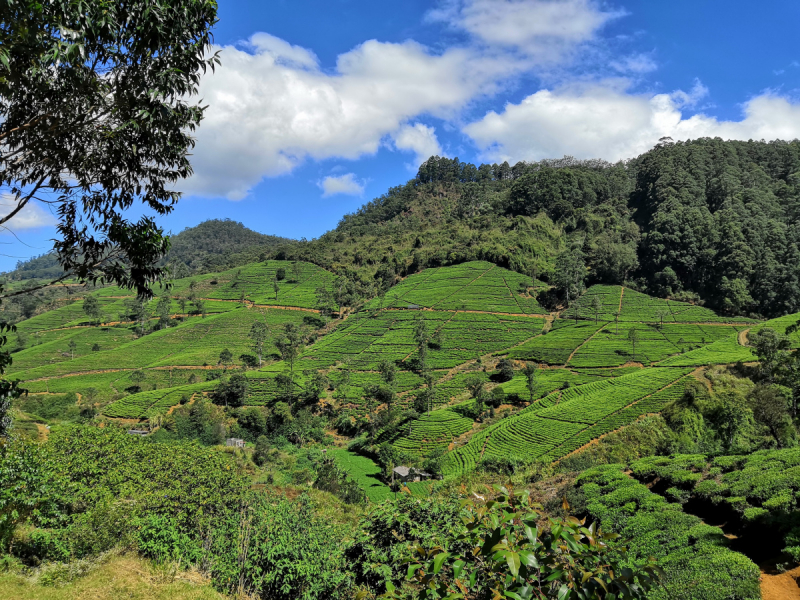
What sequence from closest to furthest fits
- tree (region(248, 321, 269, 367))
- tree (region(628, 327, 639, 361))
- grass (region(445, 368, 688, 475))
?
grass (region(445, 368, 688, 475)) < tree (region(628, 327, 639, 361)) < tree (region(248, 321, 269, 367))

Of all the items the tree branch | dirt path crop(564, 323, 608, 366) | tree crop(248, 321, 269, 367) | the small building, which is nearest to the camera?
the tree branch

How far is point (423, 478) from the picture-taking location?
33969 mm

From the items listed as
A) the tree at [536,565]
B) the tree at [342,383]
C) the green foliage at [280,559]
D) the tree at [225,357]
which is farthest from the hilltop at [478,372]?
the tree at [536,565]

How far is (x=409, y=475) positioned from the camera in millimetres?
33781

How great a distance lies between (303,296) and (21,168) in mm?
83172

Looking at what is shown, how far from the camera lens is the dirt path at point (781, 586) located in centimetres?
870

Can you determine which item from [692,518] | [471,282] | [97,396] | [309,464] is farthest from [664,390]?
[97,396]

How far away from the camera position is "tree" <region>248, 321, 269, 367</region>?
63.9 metres

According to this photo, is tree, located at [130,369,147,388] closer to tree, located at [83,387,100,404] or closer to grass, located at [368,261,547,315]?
tree, located at [83,387,100,404]

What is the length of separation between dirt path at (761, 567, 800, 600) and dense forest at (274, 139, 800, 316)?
70.9m

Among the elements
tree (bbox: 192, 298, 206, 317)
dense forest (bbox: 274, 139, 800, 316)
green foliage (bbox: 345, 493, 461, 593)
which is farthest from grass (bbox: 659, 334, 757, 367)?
tree (bbox: 192, 298, 206, 317)

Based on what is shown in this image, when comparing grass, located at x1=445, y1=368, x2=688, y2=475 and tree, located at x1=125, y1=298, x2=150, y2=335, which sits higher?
tree, located at x1=125, y1=298, x2=150, y2=335

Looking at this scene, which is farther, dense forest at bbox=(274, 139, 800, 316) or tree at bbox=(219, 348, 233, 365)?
dense forest at bbox=(274, 139, 800, 316)

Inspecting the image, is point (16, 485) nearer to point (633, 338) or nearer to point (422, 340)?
point (422, 340)
